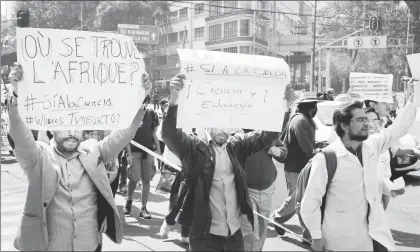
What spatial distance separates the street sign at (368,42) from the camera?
89.0 feet

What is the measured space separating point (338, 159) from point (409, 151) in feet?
10.9

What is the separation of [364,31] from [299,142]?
40615 millimetres

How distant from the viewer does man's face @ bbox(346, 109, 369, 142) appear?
3.31 metres

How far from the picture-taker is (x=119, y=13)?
2052 inches

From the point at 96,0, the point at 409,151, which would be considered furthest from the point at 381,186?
the point at 96,0

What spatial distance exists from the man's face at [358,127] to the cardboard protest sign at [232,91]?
0.54 meters

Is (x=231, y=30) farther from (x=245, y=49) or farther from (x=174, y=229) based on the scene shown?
(x=174, y=229)

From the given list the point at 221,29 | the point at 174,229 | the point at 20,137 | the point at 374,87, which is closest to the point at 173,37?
the point at 221,29

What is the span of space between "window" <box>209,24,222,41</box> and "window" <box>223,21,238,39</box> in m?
0.87

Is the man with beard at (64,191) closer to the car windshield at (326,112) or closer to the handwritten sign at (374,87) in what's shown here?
the handwritten sign at (374,87)

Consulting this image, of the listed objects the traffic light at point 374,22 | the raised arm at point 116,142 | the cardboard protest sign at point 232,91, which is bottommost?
the raised arm at point 116,142

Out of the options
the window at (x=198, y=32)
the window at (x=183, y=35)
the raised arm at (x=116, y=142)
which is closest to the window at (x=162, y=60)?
the window at (x=183, y=35)

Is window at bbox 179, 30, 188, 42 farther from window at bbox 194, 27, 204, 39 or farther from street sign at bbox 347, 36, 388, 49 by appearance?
street sign at bbox 347, 36, 388, 49


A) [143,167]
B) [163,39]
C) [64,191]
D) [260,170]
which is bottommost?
[143,167]
